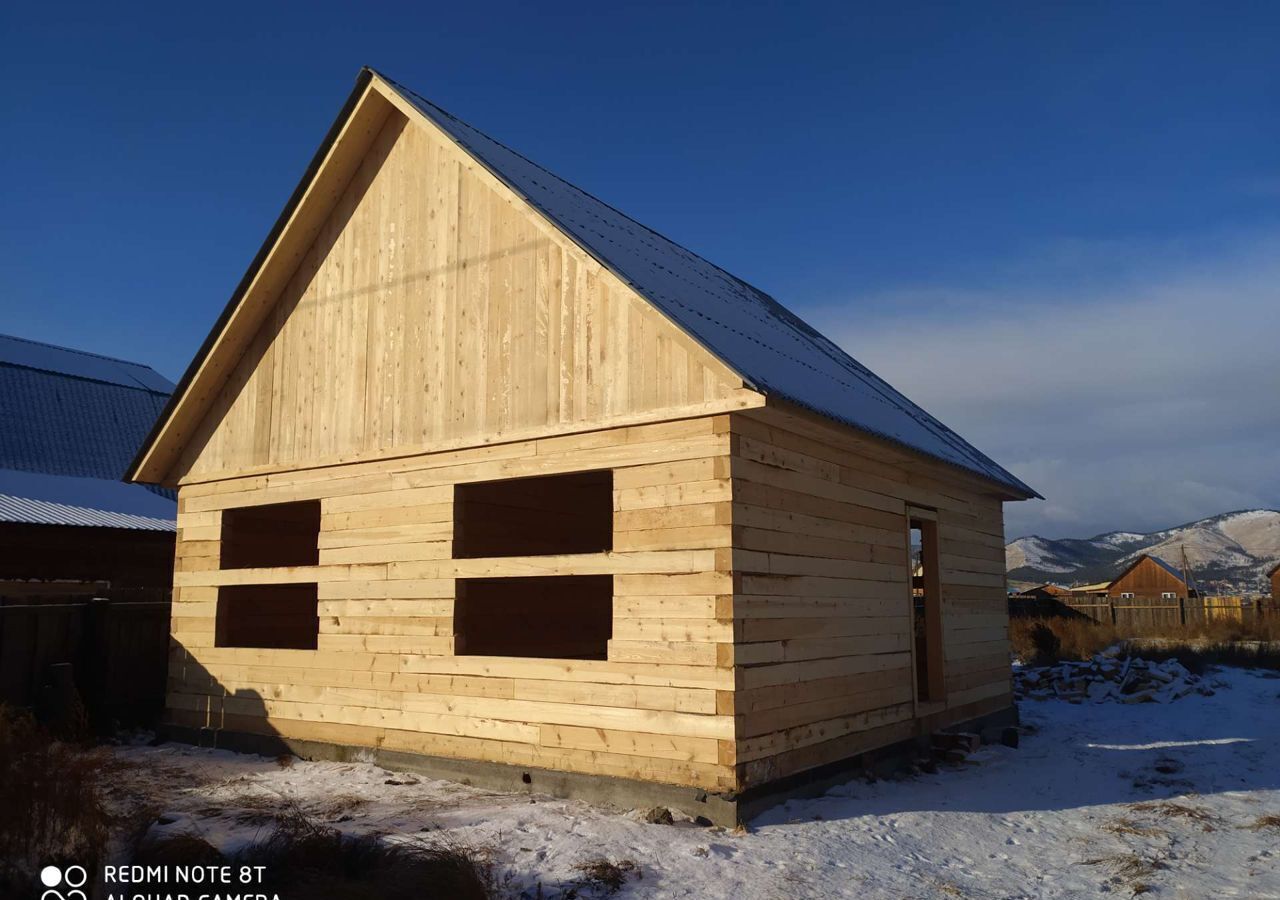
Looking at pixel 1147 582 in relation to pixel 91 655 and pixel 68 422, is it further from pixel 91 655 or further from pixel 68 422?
pixel 91 655

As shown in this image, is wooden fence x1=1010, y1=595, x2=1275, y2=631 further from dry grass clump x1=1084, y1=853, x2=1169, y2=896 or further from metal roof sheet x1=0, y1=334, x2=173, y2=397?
metal roof sheet x1=0, y1=334, x2=173, y2=397

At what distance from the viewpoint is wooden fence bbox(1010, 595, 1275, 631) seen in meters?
33.3

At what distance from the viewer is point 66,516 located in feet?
69.8

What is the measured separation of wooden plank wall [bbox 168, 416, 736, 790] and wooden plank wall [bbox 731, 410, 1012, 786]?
1.39 feet

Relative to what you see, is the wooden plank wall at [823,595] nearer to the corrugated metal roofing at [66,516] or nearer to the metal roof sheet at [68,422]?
the corrugated metal roofing at [66,516]

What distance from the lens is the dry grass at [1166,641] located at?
22.4 meters

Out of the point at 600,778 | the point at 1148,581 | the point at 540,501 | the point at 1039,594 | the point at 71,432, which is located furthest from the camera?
the point at 1148,581

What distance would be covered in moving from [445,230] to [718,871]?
25.0 ft

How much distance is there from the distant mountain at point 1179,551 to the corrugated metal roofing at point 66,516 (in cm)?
12776

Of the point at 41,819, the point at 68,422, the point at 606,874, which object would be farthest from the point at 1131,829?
the point at 68,422

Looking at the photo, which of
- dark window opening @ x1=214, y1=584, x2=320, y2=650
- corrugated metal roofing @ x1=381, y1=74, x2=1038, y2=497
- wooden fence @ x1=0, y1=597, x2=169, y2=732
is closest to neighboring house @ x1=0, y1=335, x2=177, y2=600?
wooden fence @ x1=0, y1=597, x2=169, y2=732

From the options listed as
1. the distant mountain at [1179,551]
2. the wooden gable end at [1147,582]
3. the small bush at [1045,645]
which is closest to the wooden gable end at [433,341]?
the small bush at [1045,645]

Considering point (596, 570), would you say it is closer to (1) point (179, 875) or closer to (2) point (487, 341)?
(2) point (487, 341)

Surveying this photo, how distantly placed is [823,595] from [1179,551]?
153268 millimetres
